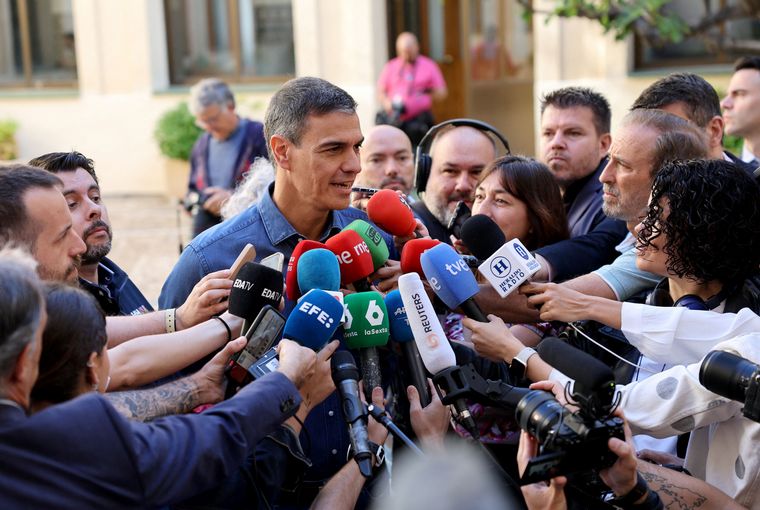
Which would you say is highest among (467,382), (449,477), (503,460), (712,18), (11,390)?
(712,18)

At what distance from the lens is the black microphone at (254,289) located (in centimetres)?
270

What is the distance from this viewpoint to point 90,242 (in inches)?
134

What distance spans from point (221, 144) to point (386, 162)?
323 centimetres

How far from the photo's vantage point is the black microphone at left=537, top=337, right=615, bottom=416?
225 centimetres

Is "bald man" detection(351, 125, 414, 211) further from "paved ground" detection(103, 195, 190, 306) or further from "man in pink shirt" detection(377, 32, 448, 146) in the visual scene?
"man in pink shirt" detection(377, 32, 448, 146)

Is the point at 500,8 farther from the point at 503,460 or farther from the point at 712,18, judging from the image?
the point at 503,460

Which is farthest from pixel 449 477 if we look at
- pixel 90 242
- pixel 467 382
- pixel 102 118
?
pixel 102 118

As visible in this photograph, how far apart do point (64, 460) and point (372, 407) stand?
0.90m

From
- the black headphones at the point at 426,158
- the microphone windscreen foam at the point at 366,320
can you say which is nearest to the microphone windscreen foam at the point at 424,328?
the microphone windscreen foam at the point at 366,320

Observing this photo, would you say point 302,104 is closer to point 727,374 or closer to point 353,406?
point 353,406

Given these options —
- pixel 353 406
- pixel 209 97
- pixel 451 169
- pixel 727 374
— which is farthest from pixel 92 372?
pixel 209 97

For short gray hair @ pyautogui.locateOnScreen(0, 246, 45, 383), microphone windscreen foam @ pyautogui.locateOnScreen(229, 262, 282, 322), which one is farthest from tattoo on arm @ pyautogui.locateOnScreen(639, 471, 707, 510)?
short gray hair @ pyautogui.locateOnScreen(0, 246, 45, 383)

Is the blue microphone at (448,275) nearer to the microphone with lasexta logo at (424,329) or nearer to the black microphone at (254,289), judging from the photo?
the microphone with lasexta logo at (424,329)

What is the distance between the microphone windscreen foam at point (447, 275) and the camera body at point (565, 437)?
0.61 meters
